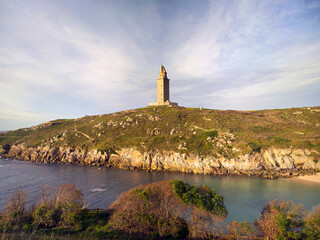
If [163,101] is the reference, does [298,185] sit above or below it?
below

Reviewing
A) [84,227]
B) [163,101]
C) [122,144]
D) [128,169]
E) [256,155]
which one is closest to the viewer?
[84,227]

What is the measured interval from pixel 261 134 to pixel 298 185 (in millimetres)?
29206

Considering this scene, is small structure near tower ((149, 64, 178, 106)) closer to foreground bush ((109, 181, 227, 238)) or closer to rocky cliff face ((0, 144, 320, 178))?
rocky cliff face ((0, 144, 320, 178))

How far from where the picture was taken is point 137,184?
52.6 metres

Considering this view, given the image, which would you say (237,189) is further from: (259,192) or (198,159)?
(198,159)

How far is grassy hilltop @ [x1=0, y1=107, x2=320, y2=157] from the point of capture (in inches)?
2756

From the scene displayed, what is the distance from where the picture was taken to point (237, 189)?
155 ft

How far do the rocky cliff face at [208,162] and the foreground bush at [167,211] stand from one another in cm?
4032

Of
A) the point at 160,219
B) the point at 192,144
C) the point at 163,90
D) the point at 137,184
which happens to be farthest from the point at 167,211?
the point at 163,90

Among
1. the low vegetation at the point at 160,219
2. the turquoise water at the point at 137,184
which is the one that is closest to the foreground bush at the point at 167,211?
the low vegetation at the point at 160,219

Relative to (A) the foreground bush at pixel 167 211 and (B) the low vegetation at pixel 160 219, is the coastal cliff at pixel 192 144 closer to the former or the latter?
A: (B) the low vegetation at pixel 160 219

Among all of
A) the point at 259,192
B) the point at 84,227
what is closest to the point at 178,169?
the point at 259,192

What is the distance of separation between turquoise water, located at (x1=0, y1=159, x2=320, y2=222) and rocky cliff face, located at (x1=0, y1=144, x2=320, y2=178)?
5.58 metres

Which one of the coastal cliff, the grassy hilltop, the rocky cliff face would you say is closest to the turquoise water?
the rocky cliff face
